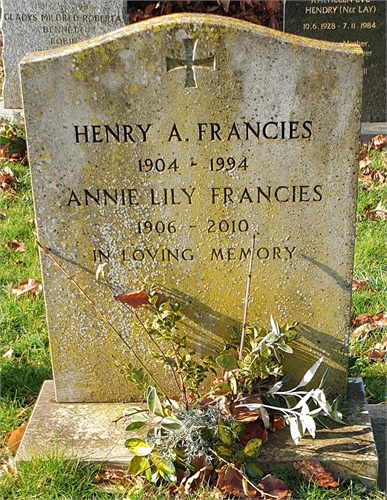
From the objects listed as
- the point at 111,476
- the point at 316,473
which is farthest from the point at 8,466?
the point at 316,473

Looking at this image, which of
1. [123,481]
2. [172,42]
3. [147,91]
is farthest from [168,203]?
[123,481]

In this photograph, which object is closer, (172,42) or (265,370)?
(172,42)

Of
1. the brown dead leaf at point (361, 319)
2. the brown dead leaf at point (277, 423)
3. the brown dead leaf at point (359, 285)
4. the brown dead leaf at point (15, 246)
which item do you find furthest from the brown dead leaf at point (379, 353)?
the brown dead leaf at point (15, 246)

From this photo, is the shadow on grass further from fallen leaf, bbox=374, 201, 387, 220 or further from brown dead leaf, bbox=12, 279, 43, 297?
fallen leaf, bbox=374, 201, 387, 220

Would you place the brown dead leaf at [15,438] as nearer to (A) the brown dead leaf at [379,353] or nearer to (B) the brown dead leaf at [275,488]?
(B) the brown dead leaf at [275,488]

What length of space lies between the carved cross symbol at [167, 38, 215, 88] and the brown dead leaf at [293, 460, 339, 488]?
4.46 feet

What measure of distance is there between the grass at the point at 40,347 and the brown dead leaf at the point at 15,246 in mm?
38

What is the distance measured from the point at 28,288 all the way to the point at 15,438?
1273mm

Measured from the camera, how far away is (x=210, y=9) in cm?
749

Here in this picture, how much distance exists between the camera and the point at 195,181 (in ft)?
8.01

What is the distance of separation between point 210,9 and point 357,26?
1.92 metres

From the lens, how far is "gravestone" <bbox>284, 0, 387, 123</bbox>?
6.04m

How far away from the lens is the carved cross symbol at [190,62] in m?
2.27

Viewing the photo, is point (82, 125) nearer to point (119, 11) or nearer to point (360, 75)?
point (360, 75)
